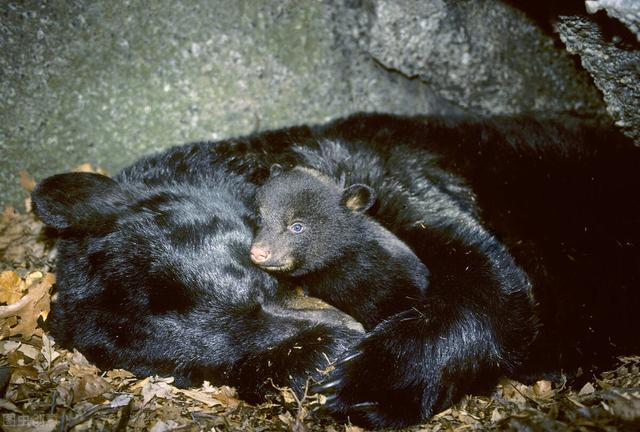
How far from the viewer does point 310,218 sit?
3.78 m

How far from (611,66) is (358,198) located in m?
1.89

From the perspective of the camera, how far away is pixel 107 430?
3021 millimetres

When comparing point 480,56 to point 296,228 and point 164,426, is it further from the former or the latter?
point 164,426

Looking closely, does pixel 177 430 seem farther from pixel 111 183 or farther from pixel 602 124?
pixel 602 124

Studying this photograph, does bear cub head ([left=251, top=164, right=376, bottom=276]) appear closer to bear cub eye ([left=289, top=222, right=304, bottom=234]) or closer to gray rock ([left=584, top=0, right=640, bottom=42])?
bear cub eye ([left=289, top=222, right=304, bottom=234])

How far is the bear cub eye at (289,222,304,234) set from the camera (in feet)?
12.3

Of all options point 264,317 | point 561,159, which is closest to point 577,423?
point 264,317

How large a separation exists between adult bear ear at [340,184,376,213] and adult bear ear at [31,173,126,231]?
1420 millimetres

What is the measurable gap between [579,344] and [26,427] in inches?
129

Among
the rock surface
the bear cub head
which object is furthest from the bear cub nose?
the rock surface

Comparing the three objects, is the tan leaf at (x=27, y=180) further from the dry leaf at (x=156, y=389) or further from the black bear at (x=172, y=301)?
the dry leaf at (x=156, y=389)

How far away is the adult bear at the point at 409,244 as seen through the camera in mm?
3127

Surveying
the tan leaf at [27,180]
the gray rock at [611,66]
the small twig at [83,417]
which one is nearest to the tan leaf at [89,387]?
the small twig at [83,417]

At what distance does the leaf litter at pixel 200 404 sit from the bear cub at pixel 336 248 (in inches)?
27.0
